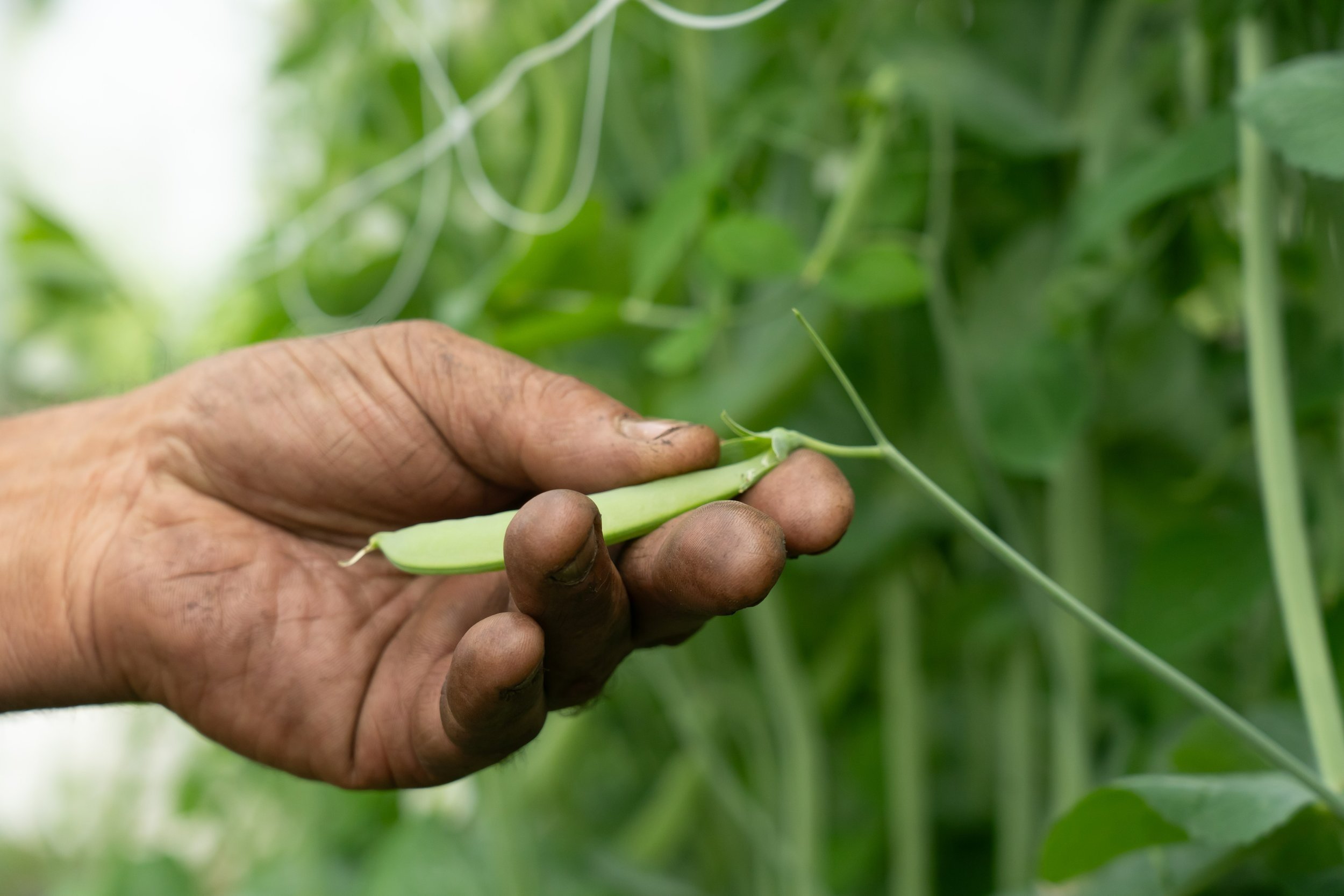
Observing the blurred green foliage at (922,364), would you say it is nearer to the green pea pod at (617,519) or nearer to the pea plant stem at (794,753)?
the pea plant stem at (794,753)

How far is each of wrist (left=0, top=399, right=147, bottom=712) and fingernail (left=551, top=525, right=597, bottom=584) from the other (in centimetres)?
27

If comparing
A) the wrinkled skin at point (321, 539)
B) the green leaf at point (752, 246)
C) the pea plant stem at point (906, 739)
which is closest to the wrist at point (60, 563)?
the wrinkled skin at point (321, 539)

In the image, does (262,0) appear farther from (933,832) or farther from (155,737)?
(933,832)

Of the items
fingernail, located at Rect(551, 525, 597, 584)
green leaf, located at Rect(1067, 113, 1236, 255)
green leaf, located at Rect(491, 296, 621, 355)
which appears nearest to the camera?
fingernail, located at Rect(551, 525, 597, 584)

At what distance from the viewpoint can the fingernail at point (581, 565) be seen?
27cm

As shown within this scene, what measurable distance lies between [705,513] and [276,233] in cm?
69

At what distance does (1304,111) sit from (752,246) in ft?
0.71

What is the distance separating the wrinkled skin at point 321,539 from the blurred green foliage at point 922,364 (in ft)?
0.33

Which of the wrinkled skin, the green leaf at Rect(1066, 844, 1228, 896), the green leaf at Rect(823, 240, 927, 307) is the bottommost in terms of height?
the green leaf at Rect(1066, 844, 1228, 896)

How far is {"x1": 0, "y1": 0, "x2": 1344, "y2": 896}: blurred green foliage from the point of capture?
0.46 meters

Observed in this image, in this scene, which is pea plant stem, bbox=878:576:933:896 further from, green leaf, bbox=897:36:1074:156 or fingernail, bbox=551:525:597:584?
fingernail, bbox=551:525:597:584

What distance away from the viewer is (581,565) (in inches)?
10.7

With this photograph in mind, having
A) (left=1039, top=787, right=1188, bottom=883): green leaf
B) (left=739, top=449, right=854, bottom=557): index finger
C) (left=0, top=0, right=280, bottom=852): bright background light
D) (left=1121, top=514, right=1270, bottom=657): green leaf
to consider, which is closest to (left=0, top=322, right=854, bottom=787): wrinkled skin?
(left=739, top=449, right=854, bottom=557): index finger

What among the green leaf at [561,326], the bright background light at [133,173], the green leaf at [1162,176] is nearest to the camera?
the green leaf at [1162,176]
